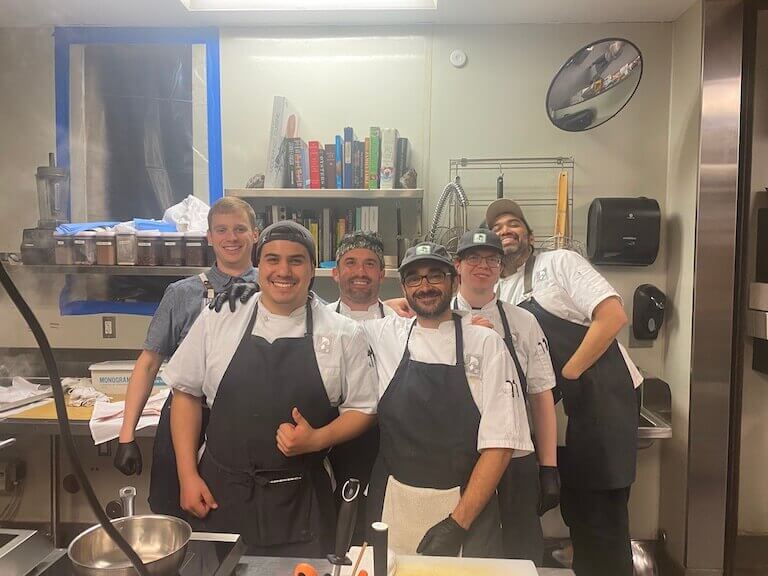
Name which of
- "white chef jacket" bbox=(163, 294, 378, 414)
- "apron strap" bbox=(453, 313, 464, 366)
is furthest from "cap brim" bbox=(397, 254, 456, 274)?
"white chef jacket" bbox=(163, 294, 378, 414)

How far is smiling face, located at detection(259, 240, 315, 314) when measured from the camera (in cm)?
144

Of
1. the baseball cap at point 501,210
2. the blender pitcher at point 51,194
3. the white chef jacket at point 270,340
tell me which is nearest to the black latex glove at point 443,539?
the white chef jacket at point 270,340

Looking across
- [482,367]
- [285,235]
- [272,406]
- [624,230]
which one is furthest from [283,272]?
[624,230]

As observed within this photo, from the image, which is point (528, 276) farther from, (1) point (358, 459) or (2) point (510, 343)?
(1) point (358, 459)

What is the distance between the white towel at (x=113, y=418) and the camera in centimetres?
186

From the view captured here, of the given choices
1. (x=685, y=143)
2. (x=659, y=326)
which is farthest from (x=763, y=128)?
(x=659, y=326)

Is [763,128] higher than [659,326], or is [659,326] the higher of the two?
[763,128]

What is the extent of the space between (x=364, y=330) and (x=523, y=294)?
633mm

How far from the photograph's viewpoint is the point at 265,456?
55.9 inches

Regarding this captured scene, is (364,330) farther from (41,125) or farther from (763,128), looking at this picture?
(763,128)

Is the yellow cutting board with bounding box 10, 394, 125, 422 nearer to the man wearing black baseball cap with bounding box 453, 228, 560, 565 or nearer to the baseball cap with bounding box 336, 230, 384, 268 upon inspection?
the baseball cap with bounding box 336, 230, 384, 268

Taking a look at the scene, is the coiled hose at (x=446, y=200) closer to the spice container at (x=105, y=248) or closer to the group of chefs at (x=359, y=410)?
the group of chefs at (x=359, y=410)

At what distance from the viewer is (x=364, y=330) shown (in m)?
1.57

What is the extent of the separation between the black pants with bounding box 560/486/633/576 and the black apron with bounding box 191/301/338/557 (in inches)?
40.7
